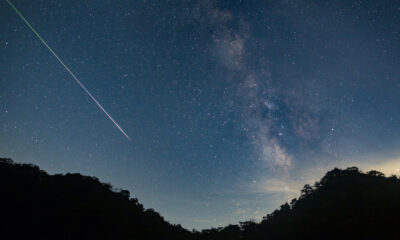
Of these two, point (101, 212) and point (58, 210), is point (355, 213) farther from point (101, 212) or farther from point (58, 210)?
point (58, 210)

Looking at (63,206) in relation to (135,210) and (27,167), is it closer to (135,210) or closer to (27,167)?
(27,167)

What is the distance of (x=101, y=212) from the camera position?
96.6ft

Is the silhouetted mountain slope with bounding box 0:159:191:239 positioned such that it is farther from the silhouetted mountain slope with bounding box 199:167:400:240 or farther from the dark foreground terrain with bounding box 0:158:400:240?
the silhouetted mountain slope with bounding box 199:167:400:240

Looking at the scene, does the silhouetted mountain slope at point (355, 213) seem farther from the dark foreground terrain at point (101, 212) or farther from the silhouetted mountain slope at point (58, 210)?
the silhouetted mountain slope at point (58, 210)

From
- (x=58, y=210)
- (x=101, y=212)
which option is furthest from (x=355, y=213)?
(x=58, y=210)

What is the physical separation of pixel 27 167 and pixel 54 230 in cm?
1197

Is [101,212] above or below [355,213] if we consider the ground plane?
below

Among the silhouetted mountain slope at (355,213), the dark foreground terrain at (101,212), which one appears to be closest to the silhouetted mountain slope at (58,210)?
the dark foreground terrain at (101,212)

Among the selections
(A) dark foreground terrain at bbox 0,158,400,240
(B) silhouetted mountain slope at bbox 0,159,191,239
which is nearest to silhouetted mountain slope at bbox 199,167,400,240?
(A) dark foreground terrain at bbox 0,158,400,240

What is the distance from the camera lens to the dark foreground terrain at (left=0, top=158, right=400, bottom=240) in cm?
2391

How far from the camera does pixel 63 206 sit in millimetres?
27984

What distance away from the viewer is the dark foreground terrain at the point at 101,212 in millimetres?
23908

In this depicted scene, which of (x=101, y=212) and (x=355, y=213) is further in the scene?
(x=101, y=212)

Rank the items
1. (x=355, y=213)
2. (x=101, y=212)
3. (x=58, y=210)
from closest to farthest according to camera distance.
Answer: (x=58, y=210)
(x=355, y=213)
(x=101, y=212)
